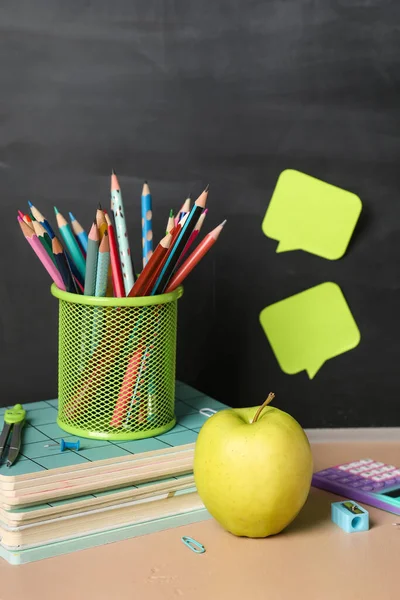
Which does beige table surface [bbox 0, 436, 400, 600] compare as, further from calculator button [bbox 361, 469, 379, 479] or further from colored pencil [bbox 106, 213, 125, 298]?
colored pencil [bbox 106, 213, 125, 298]

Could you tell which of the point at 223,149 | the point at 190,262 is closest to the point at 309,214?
the point at 223,149

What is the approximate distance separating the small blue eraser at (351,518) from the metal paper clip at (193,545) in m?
0.13

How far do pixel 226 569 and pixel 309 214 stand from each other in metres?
0.47

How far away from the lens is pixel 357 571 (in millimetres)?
648

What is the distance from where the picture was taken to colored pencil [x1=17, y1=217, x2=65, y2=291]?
2.40 feet

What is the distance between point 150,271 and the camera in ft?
2.43

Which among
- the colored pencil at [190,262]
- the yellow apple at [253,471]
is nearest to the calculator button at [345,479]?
the yellow apple at [253,471]

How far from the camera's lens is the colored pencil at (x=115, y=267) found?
746 mm

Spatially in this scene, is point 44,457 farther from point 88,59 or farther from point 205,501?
point 88,59

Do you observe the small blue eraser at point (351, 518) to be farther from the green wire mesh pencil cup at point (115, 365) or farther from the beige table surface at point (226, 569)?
the green wire mesh pencil cup at point (115, 365)

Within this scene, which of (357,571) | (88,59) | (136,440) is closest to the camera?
(357,571)

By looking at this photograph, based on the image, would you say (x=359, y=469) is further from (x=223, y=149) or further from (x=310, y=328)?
(x=223, y=149)

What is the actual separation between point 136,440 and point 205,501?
0.10 m

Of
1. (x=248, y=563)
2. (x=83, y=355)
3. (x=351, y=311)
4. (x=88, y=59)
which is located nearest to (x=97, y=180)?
(x=88, y=59)
